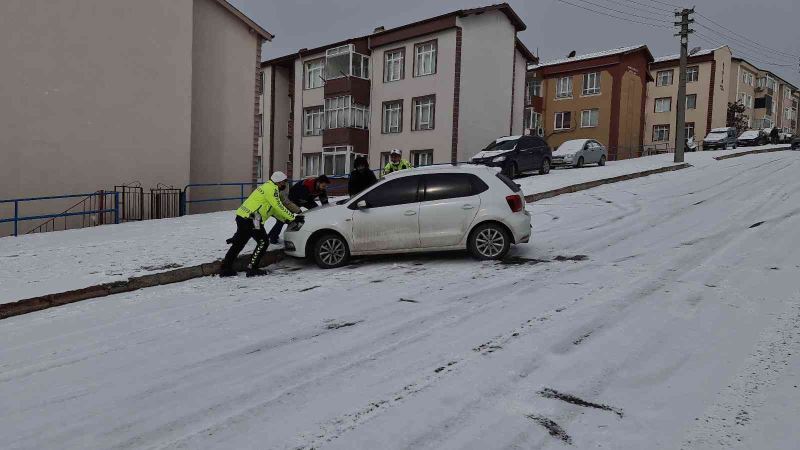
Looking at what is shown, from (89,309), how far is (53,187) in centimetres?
985

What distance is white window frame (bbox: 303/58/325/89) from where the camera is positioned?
33844 millimetres

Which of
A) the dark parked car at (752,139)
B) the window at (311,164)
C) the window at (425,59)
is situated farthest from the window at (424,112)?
the dark parked car at (752,139)

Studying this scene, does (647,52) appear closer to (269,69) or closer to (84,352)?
(269,69)

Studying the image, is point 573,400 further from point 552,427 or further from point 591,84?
point 591,84

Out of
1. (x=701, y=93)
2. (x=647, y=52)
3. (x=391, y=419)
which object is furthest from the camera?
(x=701, y=93)

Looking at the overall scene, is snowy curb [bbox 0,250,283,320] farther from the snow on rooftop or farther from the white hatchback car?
the snow on rooftop

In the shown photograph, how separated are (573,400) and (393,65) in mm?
28630

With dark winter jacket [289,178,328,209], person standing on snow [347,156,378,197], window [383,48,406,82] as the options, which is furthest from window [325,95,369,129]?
dark winter jacket [289,178,328,209]

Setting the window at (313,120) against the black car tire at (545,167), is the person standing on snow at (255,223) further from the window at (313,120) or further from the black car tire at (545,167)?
the window at (313,120)

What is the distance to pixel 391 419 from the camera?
3607mm

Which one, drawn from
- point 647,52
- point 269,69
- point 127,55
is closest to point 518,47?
point 647,52

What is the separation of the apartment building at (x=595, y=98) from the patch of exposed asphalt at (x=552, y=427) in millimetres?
36704

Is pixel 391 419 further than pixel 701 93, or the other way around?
pixel 701 93

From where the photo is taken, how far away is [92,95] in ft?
50.1
